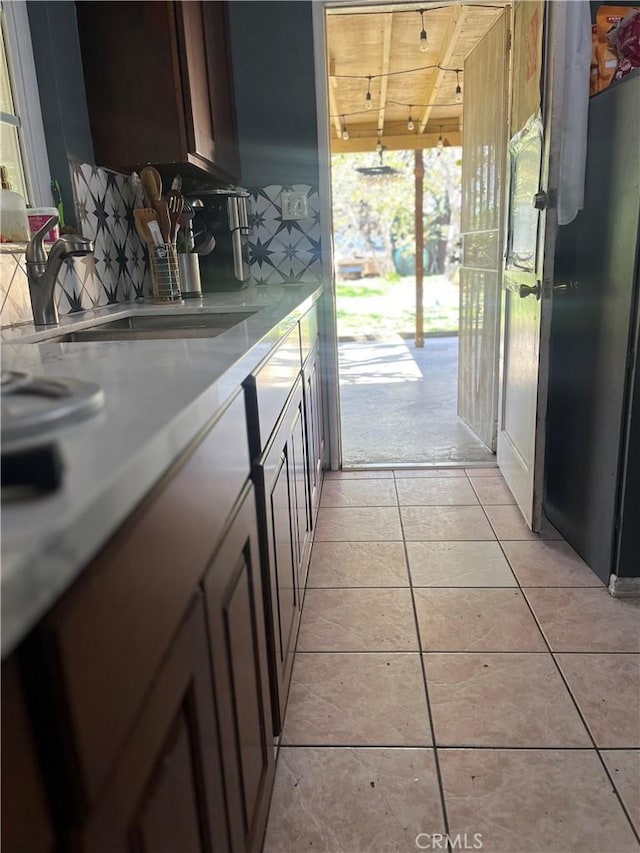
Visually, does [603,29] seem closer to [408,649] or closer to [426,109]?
[408,649]

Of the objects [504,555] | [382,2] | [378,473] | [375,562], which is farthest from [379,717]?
[382,2]

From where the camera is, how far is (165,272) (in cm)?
218

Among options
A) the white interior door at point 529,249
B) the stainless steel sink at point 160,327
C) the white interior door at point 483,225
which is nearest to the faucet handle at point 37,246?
the stainless steel sink at point 160,327

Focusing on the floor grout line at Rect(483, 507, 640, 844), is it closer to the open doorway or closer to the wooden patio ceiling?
the open doorway

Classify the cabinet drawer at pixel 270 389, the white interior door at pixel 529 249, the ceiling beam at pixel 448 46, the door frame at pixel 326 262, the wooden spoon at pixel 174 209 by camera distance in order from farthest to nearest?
the ceiling beam at pixel 448 46 < the door frame at pixel 326 262 < the wooden spoon at pixel 174 209 < the white interior door at pixel 529 249 < the cabinet drawer at pixel 270 389

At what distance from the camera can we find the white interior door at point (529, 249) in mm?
1980

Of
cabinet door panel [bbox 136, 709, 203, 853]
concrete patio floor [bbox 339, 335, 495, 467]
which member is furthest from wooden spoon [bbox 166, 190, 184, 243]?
cabinet door panel [bbox 136, 709, 203, 853]

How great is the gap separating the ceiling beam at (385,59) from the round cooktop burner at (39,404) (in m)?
3.39

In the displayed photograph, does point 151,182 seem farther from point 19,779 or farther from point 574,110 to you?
point 19,779

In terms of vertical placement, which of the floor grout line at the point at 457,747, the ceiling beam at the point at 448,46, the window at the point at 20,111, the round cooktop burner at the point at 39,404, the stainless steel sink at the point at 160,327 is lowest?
the floor grout line at the point at 457,747

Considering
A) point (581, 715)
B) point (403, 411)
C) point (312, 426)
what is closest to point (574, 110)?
point (312, 426)

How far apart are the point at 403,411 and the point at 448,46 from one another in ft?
7.75

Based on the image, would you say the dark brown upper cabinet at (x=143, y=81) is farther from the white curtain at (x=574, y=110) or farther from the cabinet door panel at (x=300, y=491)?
the white curtain at (x=574, y=110)

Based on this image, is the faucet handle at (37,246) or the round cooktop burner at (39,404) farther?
the faucet handle at (37,246)
